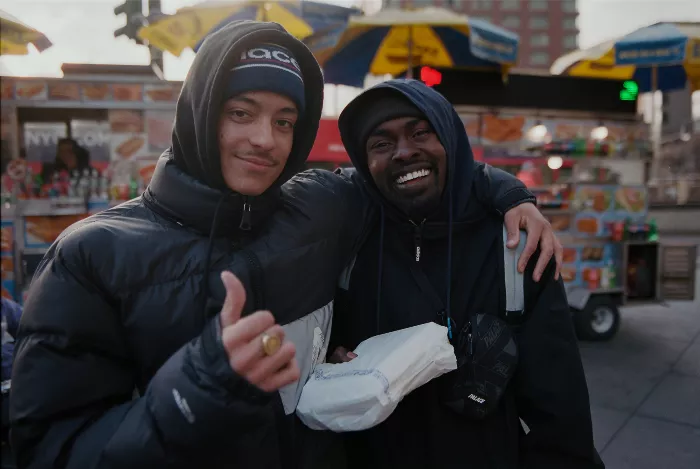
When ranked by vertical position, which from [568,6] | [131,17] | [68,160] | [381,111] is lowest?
[381,111]

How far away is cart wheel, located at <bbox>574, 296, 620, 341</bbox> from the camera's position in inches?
230

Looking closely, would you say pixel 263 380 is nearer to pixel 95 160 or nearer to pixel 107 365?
pixel 107 365

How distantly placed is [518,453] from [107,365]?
1.35 m

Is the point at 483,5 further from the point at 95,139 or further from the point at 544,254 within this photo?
the point at 544,254

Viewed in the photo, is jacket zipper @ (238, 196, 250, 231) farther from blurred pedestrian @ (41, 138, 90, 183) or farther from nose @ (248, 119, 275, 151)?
blurred pedestrian @ (41, 138, 90, 183)

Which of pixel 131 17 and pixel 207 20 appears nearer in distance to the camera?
pixel 207 20

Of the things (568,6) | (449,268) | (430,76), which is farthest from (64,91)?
(568,6)

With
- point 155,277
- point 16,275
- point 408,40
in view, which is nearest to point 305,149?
point 155,277

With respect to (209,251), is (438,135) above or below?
above

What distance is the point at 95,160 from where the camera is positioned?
19.8 feet

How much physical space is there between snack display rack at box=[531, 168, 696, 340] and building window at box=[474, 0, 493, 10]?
77794mm

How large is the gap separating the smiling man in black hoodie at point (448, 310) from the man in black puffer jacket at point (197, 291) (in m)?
0.23

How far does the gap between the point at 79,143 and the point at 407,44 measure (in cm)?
523

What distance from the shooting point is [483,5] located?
74.3 meters
